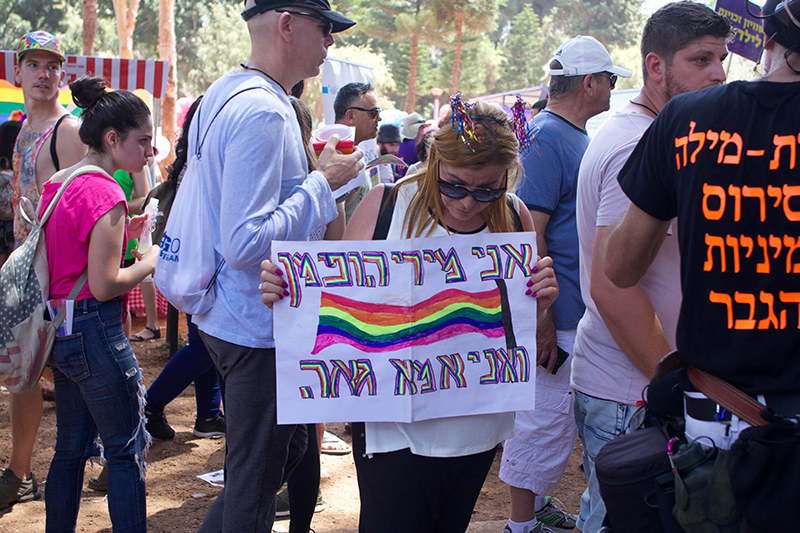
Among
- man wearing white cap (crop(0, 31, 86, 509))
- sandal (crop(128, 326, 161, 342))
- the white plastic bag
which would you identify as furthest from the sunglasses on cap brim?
sandal (crop(128, 326, 161, 342))

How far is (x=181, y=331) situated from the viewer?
7.27m

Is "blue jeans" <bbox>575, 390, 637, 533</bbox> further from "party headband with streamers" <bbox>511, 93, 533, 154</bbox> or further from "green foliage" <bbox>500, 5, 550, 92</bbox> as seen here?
"green foliage" <bbox>500, 5, 550, 92</bbox>

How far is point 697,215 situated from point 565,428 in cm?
179

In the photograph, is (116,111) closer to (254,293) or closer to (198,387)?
(254,293)

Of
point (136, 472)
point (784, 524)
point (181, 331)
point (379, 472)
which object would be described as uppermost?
point (784, 524)

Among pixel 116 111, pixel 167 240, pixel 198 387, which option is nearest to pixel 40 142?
pixel 116 111

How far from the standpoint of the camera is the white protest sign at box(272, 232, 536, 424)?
73.0 inches

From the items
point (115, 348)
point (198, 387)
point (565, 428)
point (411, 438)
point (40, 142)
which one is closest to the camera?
point (411, 438)

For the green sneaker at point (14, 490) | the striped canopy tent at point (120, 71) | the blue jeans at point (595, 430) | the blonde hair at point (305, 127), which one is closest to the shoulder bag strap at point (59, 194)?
the blonde hair at point (305, 127)

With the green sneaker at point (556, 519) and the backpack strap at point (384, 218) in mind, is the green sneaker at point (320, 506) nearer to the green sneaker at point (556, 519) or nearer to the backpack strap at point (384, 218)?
the green sneaker at point (556, 519)

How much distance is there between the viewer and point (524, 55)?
5634cm

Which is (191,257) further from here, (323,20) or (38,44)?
(38,44)

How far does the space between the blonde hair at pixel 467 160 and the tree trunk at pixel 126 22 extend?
20145mm

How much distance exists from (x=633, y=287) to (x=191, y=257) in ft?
4.43
